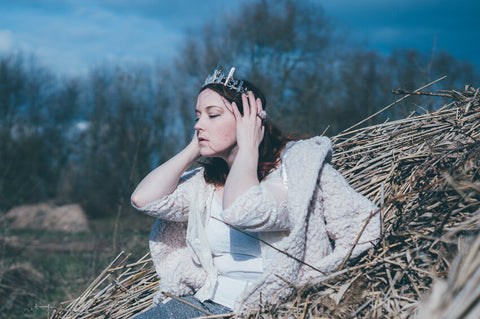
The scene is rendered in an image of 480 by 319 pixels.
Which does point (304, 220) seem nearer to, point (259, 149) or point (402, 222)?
point (402, 222)

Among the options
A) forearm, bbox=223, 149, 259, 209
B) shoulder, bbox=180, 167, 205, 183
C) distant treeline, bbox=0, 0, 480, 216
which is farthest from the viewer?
distant treeline, bbox=0, 0, 480, 216

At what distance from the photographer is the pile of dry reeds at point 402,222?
1.71 m

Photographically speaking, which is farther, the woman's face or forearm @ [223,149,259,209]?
the woman's face

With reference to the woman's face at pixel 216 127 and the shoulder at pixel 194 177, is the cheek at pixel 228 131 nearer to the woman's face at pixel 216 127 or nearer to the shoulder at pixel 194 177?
the woman's face at pixel 216 127

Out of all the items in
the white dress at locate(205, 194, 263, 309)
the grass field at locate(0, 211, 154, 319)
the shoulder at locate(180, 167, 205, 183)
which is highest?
the shoulder at locate(180, 167, 205, 183)

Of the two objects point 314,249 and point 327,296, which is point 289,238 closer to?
point 314,249

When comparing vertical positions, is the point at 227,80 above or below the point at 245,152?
above

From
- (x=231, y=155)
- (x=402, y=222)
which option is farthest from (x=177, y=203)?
(x=402, y=222)

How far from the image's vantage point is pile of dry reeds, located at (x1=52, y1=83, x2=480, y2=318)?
1711 millimetres

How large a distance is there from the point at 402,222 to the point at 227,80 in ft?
4.50

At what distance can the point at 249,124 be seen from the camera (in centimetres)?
239

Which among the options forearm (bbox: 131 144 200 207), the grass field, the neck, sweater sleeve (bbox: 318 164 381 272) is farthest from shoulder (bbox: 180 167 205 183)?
the grass field

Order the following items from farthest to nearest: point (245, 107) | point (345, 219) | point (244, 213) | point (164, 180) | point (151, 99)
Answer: point (151, 99), point (164, 180), point (245, 107), point (345, 219), point (244, 213)

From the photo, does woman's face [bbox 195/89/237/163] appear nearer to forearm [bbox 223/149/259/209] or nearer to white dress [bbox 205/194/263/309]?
forearm [bbox 223/149/259/209]
